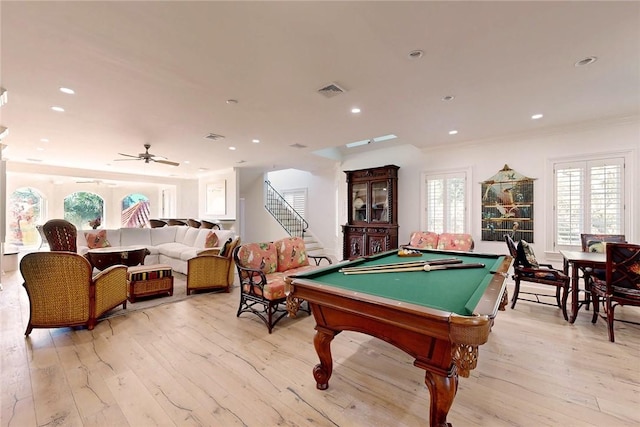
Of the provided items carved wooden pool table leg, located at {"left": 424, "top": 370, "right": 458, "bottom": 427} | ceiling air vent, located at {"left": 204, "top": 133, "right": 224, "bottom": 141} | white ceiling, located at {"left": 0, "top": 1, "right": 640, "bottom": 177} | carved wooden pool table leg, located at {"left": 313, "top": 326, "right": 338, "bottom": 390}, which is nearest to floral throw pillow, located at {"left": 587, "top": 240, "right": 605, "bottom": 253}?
white ceiling, located at {"left": 0, "top": 1, "right": 640, "bottom": 177}

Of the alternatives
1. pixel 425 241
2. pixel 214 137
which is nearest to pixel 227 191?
pixel 214 137

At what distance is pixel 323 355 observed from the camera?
1998mm

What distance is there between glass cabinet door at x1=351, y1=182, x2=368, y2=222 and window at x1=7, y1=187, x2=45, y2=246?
1111 centimetres

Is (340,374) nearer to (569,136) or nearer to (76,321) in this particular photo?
(76,321)

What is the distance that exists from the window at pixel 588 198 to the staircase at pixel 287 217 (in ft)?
19.2

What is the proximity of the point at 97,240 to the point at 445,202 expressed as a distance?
7867mm

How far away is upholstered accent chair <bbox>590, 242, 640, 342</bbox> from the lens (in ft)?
8.92

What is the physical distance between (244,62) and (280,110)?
3.96 feet

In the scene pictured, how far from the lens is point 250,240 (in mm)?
9750

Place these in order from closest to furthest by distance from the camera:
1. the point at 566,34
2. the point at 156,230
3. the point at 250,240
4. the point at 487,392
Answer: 1. the point at 487,392
2. the point at 566,34
3. the point at 156,230
4. the point at 250,240

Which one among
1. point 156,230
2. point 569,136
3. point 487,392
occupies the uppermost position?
point 569,136

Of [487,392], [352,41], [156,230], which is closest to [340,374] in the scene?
[487,392]

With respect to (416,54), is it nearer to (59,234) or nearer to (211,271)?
(211,271)

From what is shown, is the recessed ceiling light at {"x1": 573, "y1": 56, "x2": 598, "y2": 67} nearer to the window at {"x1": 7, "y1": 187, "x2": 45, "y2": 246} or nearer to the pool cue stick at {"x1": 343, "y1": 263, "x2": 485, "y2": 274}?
the pool cue stick at {"x1": 343, "y1": 263, "x2": 485, "y2": 274}
